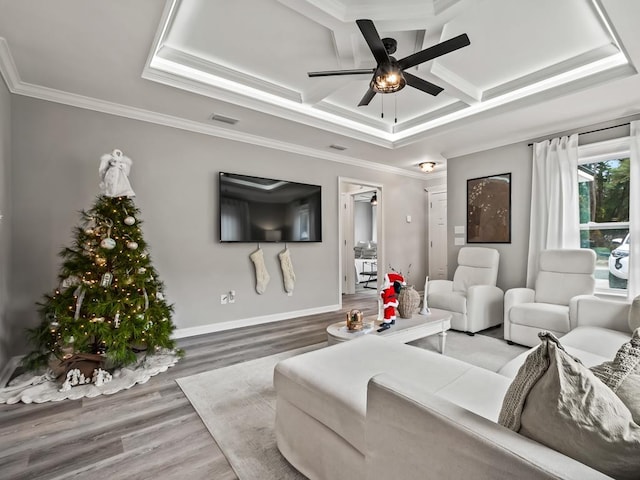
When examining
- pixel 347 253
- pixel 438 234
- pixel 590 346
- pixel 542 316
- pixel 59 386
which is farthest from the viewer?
pixel 347 253

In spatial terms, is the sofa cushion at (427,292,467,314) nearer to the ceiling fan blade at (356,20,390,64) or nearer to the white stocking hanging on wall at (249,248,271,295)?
the white stocking hanging on wall at (249,248,271,295)

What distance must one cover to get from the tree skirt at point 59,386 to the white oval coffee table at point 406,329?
4.92 ft

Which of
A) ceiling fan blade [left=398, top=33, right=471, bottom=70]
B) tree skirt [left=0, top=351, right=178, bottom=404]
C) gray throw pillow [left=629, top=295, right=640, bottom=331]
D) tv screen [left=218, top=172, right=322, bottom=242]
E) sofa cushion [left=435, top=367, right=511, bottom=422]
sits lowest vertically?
tree skirt [left=0, top=351, right=178, bottom=404]

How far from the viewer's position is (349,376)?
1487 millimetres

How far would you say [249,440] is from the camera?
1.79 meters

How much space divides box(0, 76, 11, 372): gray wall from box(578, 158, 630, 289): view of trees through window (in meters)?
5.72

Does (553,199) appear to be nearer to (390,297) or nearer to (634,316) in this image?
(634,316)

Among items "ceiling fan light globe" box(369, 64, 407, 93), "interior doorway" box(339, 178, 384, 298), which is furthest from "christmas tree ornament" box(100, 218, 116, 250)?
"interior doorway" box(339, 178, 384, 298)

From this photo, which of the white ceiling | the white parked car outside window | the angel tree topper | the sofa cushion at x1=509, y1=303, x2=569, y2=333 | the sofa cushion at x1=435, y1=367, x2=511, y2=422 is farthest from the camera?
the white parked car outside window

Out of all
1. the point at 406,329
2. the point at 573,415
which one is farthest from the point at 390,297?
the point at 573,415

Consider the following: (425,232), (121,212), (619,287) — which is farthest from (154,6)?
(425,232)

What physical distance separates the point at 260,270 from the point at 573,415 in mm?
3763

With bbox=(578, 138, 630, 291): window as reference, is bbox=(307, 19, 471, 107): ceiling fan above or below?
above

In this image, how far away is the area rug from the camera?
1.61 meters
